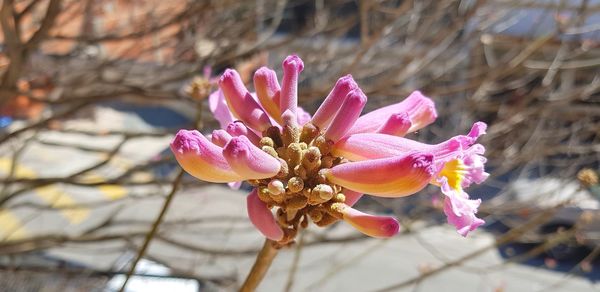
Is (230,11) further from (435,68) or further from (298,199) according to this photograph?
(298,199)

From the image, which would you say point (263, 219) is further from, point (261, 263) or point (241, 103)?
point (241, 103)

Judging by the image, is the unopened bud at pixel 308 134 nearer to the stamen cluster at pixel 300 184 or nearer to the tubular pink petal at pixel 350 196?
the stamen cluster at pixel 300 184

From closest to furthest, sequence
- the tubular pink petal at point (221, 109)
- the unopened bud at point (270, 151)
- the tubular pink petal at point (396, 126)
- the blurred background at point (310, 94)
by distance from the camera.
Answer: the unopened bud at point (270, 151)
the tubular pink petal at point (396, 126)
the tubular pink petal at point (221, 109)
the blurred background at point (310, 94)

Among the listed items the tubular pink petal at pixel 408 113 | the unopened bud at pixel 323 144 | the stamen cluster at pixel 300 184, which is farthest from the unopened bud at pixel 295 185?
the tubular pink petal at pixel 408 113

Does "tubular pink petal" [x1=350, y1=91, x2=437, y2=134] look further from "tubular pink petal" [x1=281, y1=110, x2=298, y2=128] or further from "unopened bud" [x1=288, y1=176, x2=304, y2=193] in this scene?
"unopened bud" [x1=288, y1=176, x2=304, y2=193]

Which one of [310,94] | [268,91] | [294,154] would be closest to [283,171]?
[294,154]

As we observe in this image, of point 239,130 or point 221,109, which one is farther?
point 221,109
